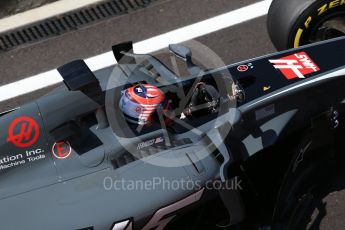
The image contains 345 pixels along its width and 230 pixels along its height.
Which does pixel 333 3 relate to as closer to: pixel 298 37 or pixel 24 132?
pixel 298 37

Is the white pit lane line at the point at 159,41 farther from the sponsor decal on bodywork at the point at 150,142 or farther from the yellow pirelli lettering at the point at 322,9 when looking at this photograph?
the sponsor decal on bodywork at the point at 150,142

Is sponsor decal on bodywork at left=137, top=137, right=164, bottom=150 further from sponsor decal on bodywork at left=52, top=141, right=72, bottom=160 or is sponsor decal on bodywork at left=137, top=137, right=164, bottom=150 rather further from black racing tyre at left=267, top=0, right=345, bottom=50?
black racing tyre at left=267, top=0, right=345, bottom=50

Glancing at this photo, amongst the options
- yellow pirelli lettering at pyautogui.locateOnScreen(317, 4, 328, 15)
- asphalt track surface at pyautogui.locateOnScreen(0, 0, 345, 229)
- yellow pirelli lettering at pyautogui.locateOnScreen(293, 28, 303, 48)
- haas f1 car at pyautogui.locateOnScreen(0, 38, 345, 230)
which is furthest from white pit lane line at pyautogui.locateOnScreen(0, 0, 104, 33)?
yellow pirelli lettering at pyautogui.locateOnScreen(317, 4, 328, 15)

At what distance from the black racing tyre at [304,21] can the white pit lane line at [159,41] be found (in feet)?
3.79

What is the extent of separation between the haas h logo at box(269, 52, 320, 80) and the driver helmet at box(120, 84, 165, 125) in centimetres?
130

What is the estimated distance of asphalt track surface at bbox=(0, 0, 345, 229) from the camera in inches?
321

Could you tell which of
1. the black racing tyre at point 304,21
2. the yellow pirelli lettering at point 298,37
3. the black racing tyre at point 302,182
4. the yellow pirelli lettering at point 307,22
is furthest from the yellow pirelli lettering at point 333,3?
the black racing tyre at point 302,182

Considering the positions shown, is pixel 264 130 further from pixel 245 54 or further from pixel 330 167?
pixel 245 54

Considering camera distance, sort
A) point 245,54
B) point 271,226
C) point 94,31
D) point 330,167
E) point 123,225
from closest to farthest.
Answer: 1. point 123,225
2. point 271,226
3. point 330,167
4. point 245,54
5. point 94,31

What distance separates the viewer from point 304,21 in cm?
706

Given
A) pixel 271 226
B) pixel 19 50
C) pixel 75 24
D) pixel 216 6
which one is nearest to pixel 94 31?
pixel 75 24

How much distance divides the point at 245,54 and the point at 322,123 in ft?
6.17

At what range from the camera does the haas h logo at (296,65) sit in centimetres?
651

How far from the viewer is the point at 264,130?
645 centimetres
